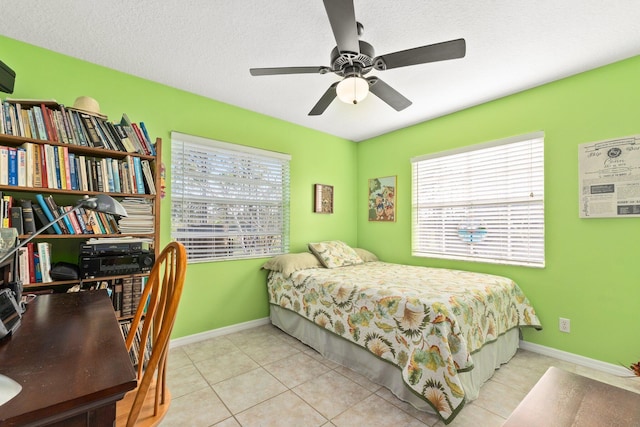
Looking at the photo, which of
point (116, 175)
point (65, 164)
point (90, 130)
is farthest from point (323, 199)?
point (65, 164)

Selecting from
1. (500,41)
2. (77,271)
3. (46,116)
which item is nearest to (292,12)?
(500,41)

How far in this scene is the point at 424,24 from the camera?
1.82 meters

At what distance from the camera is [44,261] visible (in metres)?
1.80

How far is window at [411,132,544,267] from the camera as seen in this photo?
2.64 metres

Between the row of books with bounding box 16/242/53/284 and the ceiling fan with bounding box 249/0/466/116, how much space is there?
1.78m

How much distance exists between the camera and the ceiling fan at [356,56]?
140 centimetres

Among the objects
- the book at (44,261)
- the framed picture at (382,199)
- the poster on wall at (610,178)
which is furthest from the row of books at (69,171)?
the poster on wall at (610,178)

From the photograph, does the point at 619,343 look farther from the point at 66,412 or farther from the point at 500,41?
the point at 66,412

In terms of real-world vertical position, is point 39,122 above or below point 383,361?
above

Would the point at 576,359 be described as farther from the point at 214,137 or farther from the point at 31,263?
the point at 31,263

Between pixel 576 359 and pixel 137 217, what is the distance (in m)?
3.68

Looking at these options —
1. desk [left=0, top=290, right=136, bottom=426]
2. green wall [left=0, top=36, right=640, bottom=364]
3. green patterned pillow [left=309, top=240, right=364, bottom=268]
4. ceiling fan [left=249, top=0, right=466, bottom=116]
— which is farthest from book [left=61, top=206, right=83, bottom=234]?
green patterned pillow [left=309, top=240, right=364, bottom=268]

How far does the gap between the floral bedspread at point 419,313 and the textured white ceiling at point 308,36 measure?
5.82 feet

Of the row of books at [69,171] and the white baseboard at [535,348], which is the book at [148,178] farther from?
the white baseboard at [535,348]
